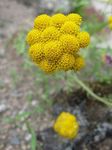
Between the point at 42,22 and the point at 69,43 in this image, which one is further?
the point at 42,22

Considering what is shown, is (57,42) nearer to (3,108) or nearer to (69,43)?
(69,43)

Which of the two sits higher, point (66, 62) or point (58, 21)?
point (58, 21)

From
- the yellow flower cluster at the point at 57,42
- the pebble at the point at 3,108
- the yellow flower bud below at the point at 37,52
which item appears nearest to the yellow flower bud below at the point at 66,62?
the yellow flower cluster at the point at 57,42

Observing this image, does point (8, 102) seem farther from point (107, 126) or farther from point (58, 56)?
point (58, 56)

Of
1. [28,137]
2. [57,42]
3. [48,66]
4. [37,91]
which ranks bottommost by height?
[48,66]

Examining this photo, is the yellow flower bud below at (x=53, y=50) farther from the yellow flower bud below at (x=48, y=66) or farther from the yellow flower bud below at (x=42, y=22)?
the yellow flower bud below at (x=42, y=22)

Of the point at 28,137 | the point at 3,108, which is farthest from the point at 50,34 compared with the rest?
the point at 3,108

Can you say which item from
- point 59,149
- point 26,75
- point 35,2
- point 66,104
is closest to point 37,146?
point 59,149

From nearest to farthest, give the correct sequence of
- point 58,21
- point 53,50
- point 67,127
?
point 53,50, point 58,21, point 67,127
